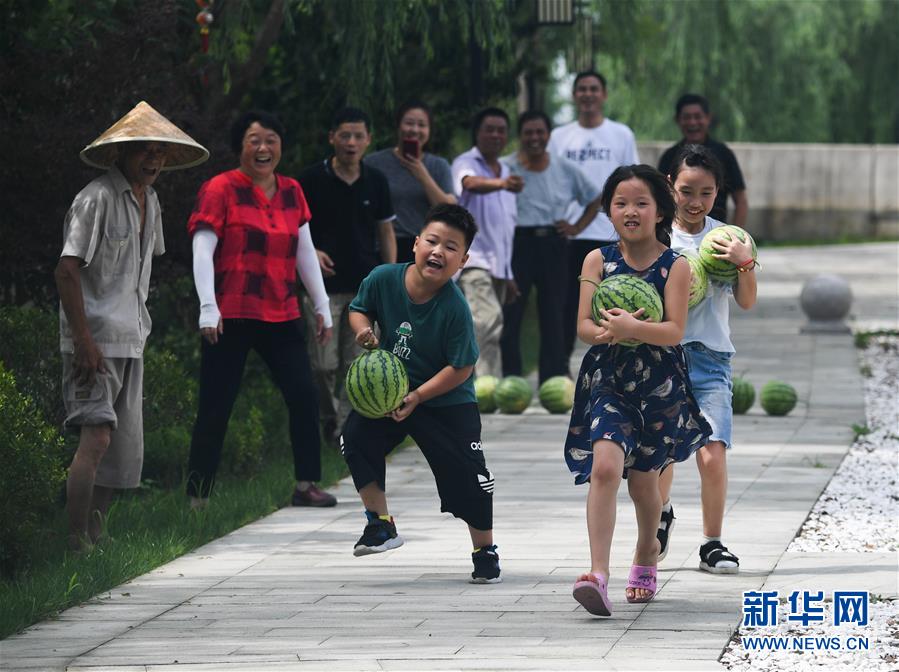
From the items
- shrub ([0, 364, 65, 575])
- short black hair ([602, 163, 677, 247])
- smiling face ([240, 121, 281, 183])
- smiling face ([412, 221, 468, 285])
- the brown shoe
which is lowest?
the brown shoe

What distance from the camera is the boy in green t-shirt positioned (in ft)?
23.7

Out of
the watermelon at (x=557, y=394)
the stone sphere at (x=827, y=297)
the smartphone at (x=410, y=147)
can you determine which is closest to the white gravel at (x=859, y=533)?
the watermelon at (x=557, y=394)

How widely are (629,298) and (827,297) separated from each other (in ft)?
42.5

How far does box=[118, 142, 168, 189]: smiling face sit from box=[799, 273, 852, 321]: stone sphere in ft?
39.7

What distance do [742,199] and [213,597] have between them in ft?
23.4

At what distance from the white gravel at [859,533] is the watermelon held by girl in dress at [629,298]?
1.18 metres

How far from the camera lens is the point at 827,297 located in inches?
755

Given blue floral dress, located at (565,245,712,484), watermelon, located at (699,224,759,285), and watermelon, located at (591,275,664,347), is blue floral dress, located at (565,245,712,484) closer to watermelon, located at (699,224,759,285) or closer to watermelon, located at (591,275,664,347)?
watermelon, located at (591,275,664,347)

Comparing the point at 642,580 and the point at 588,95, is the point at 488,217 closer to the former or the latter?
the point at 588,95

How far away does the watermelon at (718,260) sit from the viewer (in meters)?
7.33

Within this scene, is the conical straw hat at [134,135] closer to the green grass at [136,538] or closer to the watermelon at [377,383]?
the watermelon at [377,383]

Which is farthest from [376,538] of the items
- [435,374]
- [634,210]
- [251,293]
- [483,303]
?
[483,303]

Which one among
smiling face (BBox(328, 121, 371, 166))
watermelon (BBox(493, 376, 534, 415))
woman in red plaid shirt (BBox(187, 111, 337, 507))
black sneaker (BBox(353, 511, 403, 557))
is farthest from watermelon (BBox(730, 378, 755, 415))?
black sneaker (BBox(353, 511, 403, 557))

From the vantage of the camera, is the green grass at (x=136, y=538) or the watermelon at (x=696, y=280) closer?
the green grass at (x=136, y=538)
